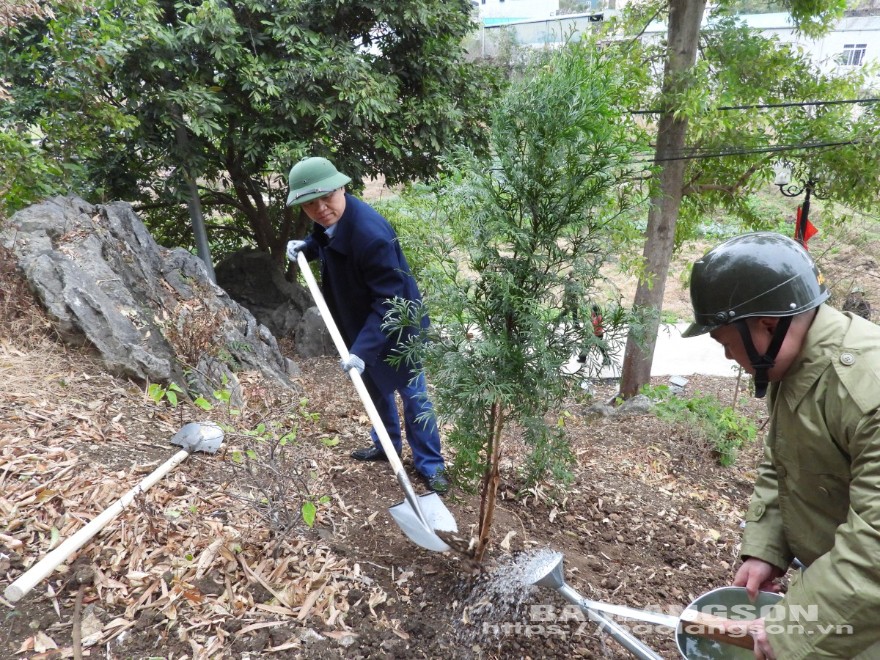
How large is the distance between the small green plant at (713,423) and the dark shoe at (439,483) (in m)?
3.44

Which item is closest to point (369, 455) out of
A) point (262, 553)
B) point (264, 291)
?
point (262, 553)

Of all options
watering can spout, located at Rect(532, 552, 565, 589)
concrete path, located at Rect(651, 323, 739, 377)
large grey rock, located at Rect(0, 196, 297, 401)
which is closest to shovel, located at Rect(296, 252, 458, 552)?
→ watering can spout, located at Rect(532, 552, 565, 589)

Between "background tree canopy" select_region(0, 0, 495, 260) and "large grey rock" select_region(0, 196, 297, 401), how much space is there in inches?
29.4

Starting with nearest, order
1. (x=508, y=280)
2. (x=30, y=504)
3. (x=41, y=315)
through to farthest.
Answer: (x=508, y=280) < (x=30, y=504) < (x=41, y=315)

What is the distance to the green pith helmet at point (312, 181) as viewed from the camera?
3.32 m

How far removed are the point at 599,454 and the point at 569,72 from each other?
13.4 feet

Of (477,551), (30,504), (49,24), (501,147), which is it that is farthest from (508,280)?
(49,24)

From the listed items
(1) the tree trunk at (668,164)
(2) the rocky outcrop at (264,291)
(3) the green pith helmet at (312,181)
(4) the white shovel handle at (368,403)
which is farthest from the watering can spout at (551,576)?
(2) the rocky outcrop at (264,291)

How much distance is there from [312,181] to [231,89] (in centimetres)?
452

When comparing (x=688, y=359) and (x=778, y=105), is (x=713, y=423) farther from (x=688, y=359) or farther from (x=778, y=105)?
(x=688, y=359)

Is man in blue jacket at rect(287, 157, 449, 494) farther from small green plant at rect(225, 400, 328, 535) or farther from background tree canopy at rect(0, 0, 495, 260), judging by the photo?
background tree canopy at rect(0, 0, 495, 260)

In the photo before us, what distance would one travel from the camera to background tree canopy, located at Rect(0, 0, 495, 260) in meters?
5.70

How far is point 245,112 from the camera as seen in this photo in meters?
7.02

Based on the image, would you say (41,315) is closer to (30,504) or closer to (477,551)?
(30,504)
